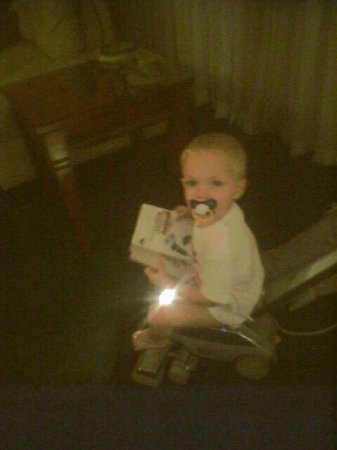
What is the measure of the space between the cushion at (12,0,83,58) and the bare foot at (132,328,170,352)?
143 centimetres

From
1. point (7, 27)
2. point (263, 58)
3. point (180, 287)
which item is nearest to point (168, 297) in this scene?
point (180, 287)

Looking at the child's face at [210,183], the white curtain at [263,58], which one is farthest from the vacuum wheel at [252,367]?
the white curtain at [263,58]

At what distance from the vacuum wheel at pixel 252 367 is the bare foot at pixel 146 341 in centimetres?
22

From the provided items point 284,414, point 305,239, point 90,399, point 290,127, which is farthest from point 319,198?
point 90,399

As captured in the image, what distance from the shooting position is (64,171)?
149 centimetres

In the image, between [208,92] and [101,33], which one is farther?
[208,92]

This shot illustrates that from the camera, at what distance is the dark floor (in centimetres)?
134

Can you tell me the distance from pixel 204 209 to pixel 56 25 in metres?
1.53

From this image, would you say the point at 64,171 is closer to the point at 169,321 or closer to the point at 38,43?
the point at 169,321

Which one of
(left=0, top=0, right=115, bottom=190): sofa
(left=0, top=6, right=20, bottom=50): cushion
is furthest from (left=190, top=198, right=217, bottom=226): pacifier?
(left=0, top=6, right=20, bottom=50): cushion

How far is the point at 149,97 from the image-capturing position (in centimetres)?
152

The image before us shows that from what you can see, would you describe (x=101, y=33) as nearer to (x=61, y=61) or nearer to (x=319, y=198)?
(x=61, y=61)

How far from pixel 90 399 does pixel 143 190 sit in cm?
103

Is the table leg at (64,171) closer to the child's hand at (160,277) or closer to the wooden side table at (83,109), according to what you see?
the wooden side table at (83,109)
